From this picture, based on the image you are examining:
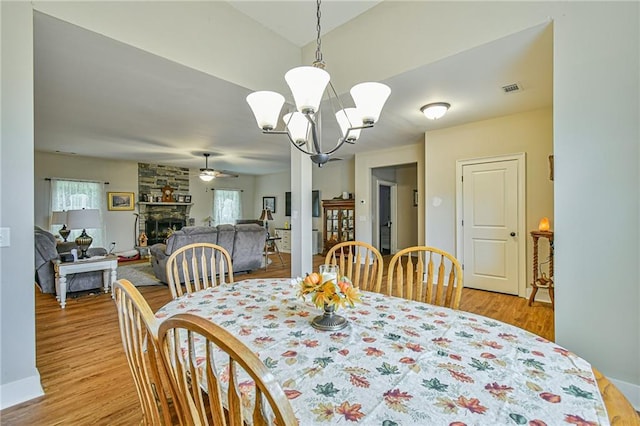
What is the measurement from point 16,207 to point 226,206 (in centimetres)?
770

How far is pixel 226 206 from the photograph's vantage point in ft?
30.9

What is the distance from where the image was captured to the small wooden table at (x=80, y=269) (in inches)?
144

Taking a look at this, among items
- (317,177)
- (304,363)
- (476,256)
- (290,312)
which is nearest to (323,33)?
(290,312)

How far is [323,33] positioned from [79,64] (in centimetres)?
234

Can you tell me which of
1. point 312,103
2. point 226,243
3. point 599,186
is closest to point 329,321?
point 312,103

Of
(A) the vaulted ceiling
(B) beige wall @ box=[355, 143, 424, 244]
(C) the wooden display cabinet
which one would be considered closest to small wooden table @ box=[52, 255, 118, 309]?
(A) the vaulted ceiling

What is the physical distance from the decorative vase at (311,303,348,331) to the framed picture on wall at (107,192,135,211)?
7.72 m

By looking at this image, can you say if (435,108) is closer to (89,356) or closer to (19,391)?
(89,356)

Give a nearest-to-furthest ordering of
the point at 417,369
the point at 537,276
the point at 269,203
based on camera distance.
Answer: the point at 417,369 < the point at 537,276 < the point at 269,203

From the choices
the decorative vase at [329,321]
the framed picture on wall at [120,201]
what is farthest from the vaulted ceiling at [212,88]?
the decorative vase at [329,321]

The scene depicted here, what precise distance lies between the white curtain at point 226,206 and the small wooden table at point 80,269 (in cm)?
490

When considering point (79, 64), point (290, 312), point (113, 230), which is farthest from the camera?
point (113, 230)

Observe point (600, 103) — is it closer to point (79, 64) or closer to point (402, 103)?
point (402, 103)

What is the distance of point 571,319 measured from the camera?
1.98 m
